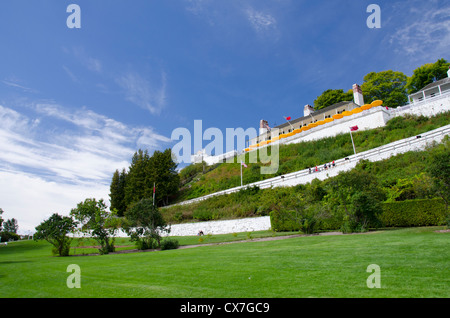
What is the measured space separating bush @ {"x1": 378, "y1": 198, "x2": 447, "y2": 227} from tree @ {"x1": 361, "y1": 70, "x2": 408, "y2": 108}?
4903 centimetres

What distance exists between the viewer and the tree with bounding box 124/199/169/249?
19.4 metres

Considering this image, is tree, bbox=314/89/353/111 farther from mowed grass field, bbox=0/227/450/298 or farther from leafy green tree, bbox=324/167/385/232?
mowed grass field, bbox=0/227/450/298

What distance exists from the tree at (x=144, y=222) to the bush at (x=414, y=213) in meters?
15.6

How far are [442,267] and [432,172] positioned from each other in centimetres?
923

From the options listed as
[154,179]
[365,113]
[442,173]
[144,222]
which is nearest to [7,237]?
[154,179]

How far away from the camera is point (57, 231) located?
18672mm

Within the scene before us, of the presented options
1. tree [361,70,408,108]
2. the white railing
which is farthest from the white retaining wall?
tree [361,70,408,108]

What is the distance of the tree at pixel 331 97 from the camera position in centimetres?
6538

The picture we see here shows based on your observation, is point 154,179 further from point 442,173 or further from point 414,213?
point 442,173

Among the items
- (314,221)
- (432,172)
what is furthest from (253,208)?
(432,172)

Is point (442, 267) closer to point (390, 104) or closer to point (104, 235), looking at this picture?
point (104, 235)

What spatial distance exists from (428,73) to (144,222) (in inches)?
2436

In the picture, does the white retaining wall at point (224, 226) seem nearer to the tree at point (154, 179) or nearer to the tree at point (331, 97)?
the tree at point (154, 179)
